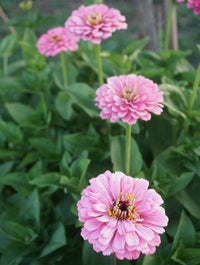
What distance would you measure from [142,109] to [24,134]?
74cm

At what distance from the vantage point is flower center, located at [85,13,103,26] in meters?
0.99

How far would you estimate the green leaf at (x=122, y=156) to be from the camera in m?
0.97

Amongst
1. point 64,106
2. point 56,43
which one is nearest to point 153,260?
point 64,106

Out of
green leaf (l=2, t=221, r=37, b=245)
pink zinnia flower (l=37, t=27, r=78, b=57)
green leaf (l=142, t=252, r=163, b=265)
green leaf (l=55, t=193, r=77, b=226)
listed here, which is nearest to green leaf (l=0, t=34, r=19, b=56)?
pink zinnia flower (l=37, t=27, r=78, b=57)

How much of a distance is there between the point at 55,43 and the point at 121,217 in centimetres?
80

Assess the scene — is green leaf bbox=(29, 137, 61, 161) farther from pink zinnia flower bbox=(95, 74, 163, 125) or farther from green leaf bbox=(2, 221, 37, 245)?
pink zinnia flower bbox=(95, 74, 163, 125)

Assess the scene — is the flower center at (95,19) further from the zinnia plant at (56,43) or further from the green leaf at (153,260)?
the green leaf at (153,260)

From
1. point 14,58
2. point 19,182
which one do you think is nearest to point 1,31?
point 14,58

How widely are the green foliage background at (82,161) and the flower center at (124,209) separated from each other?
190 millimetres

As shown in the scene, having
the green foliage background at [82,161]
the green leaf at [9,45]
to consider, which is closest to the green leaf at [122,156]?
the green foliage background at [82,161]

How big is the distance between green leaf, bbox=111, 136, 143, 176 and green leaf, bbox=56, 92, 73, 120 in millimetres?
283

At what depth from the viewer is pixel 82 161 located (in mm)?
972

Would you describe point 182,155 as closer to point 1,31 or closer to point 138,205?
point 138,205

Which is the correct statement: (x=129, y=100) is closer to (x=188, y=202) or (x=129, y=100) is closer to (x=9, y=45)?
(x=188, y=202)
